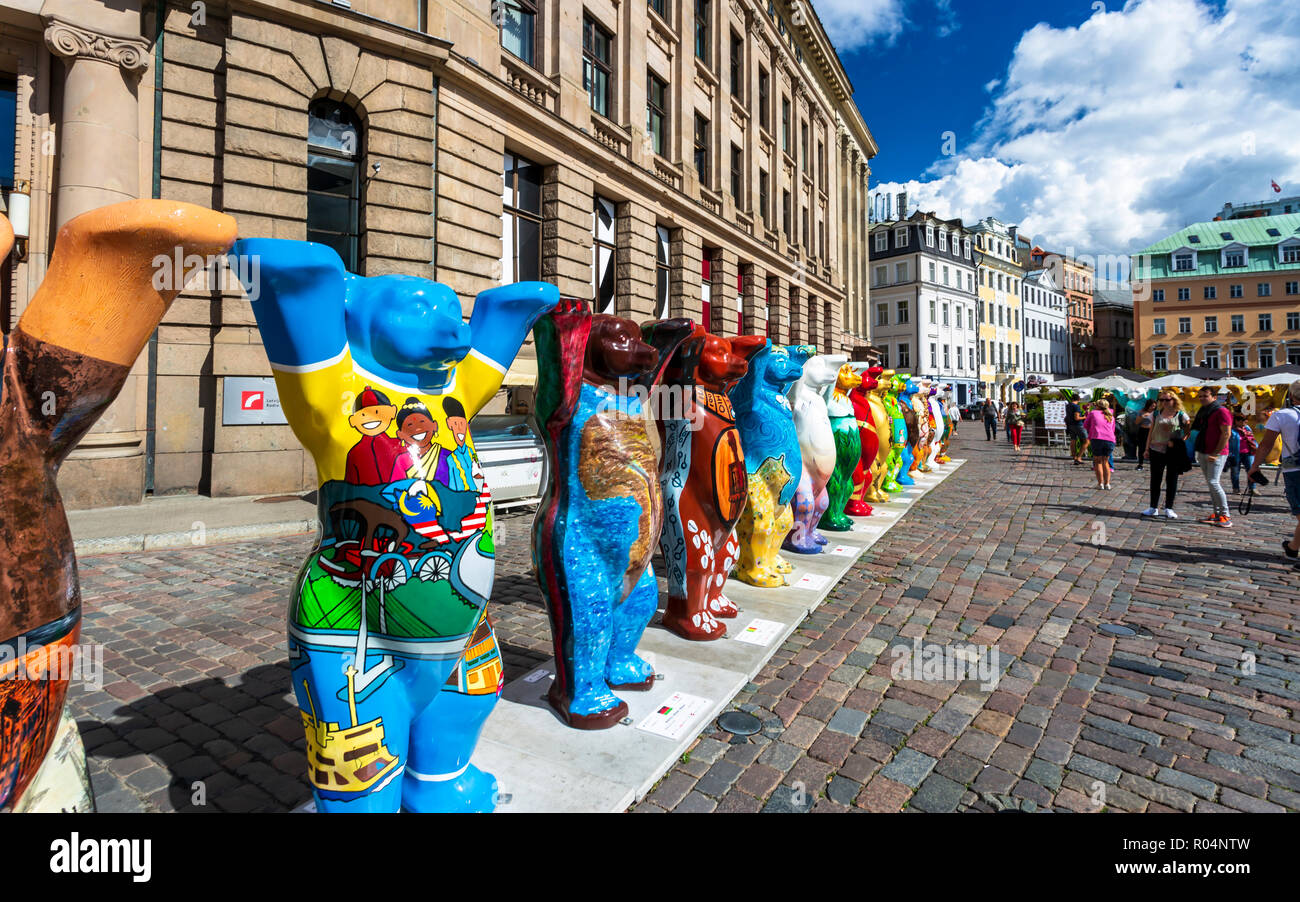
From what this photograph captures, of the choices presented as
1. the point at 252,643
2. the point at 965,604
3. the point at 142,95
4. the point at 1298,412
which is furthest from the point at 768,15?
the point at 252,643

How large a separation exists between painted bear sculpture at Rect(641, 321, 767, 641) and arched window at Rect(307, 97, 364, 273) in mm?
8278

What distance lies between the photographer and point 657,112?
1847 centimetres

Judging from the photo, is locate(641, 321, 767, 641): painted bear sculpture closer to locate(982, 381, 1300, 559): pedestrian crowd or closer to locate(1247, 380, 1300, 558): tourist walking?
locate(1247, 380, 1300, 558): tourist walking

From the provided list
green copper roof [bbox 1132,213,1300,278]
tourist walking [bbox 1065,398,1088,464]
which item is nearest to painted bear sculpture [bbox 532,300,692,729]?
tourist walking [bbox 1065,398,1088,464]

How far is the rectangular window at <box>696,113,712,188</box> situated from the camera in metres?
20.5

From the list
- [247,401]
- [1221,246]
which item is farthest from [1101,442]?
[1221,246]

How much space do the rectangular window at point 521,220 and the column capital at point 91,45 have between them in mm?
5761

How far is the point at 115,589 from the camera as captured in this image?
5.38 metres

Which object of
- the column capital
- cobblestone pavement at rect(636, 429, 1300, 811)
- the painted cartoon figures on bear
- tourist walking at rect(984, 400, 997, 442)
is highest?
the column capital

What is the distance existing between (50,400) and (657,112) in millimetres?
19579

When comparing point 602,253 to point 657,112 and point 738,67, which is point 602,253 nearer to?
point 657,112

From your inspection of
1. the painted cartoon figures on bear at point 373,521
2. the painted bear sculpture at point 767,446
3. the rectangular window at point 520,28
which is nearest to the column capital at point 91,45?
the rectangular window at point 520,28
